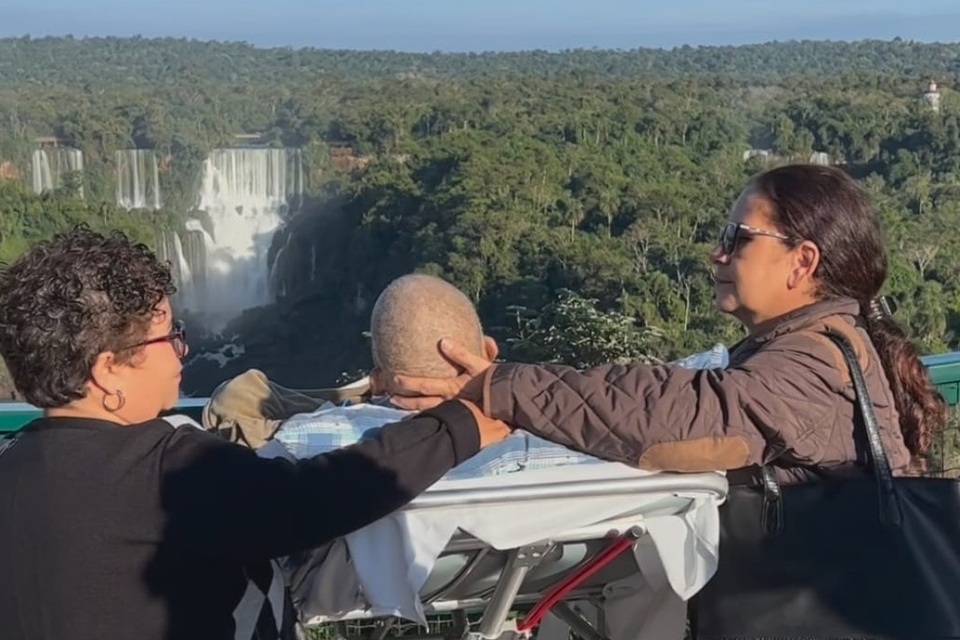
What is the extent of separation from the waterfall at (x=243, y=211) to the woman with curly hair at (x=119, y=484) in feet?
120

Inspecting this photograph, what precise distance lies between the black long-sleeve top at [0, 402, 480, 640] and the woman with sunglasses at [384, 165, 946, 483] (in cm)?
24

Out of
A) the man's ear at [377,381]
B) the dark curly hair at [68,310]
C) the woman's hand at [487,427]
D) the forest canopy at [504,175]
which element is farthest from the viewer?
the forest canopy at [504,175]

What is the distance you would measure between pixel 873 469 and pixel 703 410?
240 millimetres

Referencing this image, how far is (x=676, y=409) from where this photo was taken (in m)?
1.49

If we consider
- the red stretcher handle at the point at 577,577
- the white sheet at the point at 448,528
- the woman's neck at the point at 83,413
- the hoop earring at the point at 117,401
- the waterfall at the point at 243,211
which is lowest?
the waterfall at the point at 243,211

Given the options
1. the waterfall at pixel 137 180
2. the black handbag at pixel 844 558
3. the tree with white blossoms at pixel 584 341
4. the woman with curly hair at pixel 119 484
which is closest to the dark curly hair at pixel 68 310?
the woman with curly hair at pixel 119 484

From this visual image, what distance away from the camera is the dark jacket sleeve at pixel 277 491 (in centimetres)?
131

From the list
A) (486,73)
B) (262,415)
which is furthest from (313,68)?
(262,415)

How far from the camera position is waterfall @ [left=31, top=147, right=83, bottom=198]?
117ft

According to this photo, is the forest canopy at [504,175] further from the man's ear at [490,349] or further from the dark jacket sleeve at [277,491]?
the dark jacket sleeve at [277,491]

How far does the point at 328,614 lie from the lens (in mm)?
1511

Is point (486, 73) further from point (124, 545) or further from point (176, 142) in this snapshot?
point (124, 545)

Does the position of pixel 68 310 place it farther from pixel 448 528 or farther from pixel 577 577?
pixel 577 577

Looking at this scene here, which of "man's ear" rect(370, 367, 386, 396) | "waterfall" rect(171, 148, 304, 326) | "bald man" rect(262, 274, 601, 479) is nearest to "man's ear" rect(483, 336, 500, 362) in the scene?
"bald man" rect(262, 274, 601, 479)
